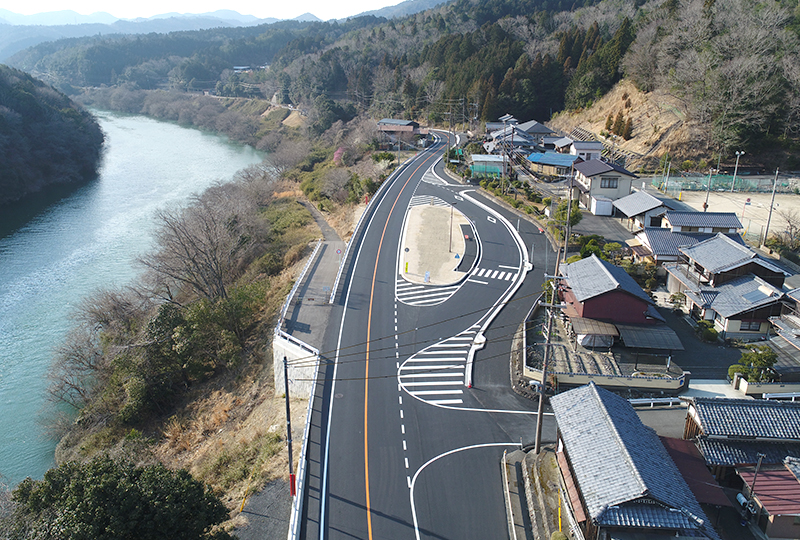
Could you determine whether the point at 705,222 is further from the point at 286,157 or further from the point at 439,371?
the point at 286,157

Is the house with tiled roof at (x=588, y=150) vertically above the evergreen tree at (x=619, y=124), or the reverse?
the evergreen tree at (x=619, y=124)

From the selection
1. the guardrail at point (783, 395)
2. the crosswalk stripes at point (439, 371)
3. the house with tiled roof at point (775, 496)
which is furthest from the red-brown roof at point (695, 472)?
the crosswalk stripes at point (439, 371)

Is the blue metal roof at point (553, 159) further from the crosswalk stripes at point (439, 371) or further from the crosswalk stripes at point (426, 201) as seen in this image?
the crosswalk stripes at point (439, 371)

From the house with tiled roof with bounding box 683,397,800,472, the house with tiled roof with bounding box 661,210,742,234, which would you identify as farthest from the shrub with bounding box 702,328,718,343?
the house with tiled roof with bounding box 661,210,742,234

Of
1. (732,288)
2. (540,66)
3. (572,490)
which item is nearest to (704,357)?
(732,288)

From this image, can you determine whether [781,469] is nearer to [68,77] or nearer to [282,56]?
[282,56]
